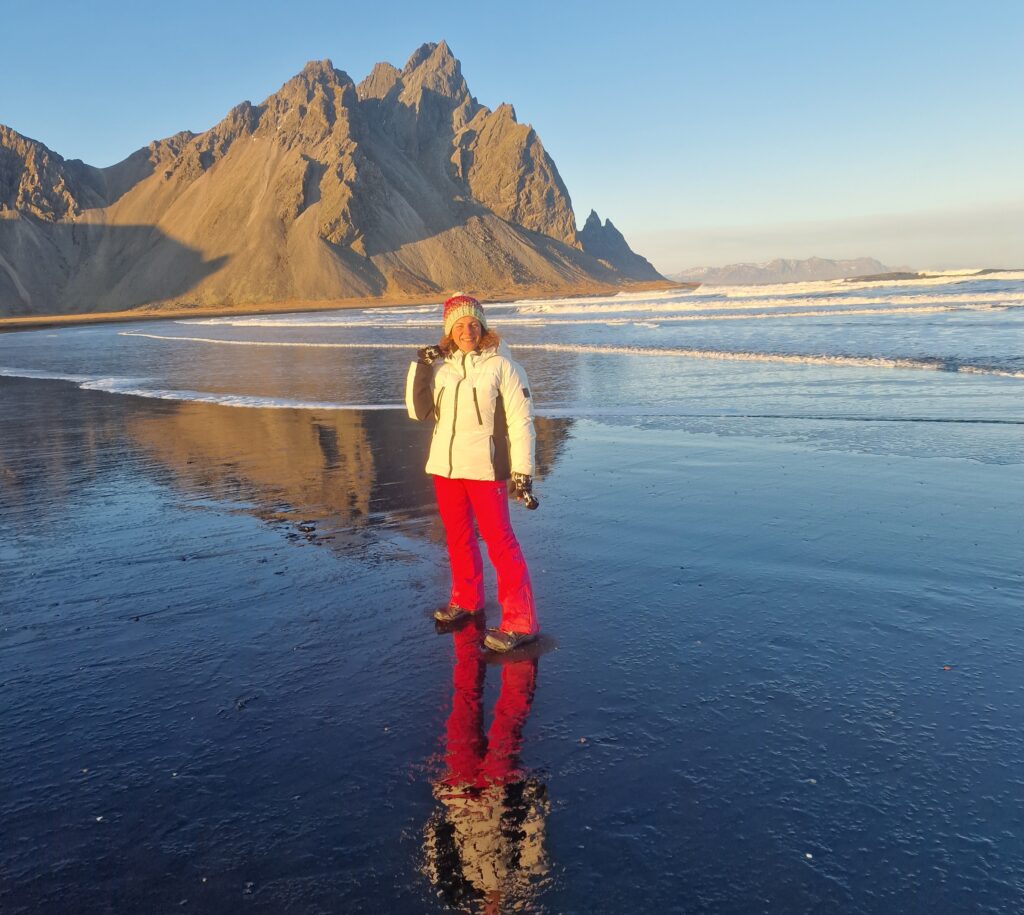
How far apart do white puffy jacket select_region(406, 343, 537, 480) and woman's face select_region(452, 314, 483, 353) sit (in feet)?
0.20

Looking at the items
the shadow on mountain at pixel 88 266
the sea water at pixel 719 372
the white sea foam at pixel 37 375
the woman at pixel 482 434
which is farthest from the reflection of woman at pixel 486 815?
the shadow on mountain at pixel 88 266

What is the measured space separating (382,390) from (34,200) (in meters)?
174

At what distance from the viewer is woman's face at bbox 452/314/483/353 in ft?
16.0

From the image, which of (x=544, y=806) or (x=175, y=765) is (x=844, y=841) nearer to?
(x=544, y=806)

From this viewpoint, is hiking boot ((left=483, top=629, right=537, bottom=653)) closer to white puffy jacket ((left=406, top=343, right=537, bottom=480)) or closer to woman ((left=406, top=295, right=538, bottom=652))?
woman ((left=406, top=295, right=538, bottom=652))

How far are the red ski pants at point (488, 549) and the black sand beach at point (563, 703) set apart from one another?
0.25 meters

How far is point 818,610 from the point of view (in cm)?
505

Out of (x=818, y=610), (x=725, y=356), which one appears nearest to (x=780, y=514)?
(x=818, y=610)

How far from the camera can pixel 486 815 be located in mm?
3127

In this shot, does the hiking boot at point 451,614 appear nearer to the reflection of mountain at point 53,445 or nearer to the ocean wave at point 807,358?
the reflection of mountain at point 53,445

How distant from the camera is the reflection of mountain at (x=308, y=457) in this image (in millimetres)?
8164

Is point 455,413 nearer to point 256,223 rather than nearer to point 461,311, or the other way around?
point 461,311

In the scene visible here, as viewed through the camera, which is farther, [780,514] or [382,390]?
[382,390]

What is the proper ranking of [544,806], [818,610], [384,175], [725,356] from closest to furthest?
[544,806] < [818,610] < [725,356] < [384,175]
